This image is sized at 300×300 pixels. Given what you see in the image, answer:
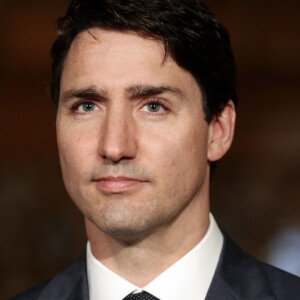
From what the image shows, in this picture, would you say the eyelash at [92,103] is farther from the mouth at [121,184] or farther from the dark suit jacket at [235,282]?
the dark suit jacket at [235,282]

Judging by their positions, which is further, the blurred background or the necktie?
the blurred background

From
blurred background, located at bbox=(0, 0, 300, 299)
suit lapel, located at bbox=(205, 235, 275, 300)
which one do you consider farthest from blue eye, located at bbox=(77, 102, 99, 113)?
blurred background, located at bbox=(0, 0, 300, 299)

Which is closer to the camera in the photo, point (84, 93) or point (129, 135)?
point (129, 135)

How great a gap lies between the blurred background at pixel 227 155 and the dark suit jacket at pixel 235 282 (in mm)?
1607

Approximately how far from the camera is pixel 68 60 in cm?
242

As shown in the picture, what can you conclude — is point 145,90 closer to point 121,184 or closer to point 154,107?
point 154,107

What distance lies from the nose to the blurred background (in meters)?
1.99

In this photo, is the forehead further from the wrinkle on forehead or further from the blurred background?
the blurred background

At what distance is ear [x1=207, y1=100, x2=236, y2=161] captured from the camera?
2.45 m

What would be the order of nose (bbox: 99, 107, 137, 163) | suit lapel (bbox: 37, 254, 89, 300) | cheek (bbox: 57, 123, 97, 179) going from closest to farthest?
nose (bbox: 99, 107, 137, 163)
cheek (bbox: 57, 123, 97, 179)
suit lapel (bbox: 37, 254, 89, 300)

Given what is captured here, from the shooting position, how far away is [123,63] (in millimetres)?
2240

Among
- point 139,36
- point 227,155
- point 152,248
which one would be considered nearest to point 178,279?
point 152,248

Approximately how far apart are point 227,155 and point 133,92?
2.03 meters

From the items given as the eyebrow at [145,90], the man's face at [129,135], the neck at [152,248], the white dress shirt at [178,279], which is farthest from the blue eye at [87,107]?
the white dress shirt at [178,279]
